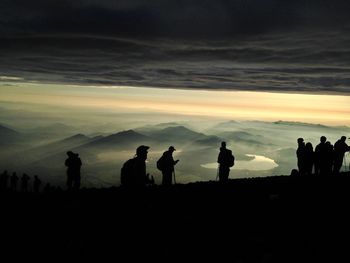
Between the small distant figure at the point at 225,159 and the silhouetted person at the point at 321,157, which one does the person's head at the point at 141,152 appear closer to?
the small distant figure at the point at 225,159

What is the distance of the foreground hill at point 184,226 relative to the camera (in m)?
7.88

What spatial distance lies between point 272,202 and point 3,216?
7.39m

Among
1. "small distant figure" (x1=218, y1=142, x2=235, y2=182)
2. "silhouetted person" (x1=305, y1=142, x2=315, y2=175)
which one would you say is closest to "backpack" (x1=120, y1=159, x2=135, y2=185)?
"small distant figure" (x1=218, y1=142, x2=235, y2=182)

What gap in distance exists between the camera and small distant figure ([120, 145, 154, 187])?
998 cm

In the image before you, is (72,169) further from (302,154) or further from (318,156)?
(318,156)

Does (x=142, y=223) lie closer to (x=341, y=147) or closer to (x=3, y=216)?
(x=3, y=216)

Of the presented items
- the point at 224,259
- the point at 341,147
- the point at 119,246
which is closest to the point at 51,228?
the point at 119,246

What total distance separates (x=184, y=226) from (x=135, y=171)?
1759 mm

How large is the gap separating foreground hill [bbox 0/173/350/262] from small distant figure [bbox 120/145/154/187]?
1.96ft

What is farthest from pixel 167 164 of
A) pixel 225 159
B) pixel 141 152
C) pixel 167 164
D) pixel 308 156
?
pixel 308 156

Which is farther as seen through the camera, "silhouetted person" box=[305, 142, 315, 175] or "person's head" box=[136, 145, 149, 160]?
"silhouetted person" box=[305, 142, 315, 175]

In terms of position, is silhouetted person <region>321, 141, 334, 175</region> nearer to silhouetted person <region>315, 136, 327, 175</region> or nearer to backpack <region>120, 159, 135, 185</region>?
silhouetted person <region>315, 136, 327, 175</region>

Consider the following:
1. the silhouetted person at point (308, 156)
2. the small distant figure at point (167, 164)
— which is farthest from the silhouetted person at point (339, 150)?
the small distant figure at point (167, 164)

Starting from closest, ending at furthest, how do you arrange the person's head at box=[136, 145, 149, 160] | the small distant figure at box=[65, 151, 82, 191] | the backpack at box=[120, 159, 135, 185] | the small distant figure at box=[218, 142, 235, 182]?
the backpack at box=[120, 159, 135, 185]
the person's head at box=[136, 145, 149, 160]
the small distant figure at box=[218, 142, 235, 182]
the small distant figure at box=[65, 151, 82, 191]
